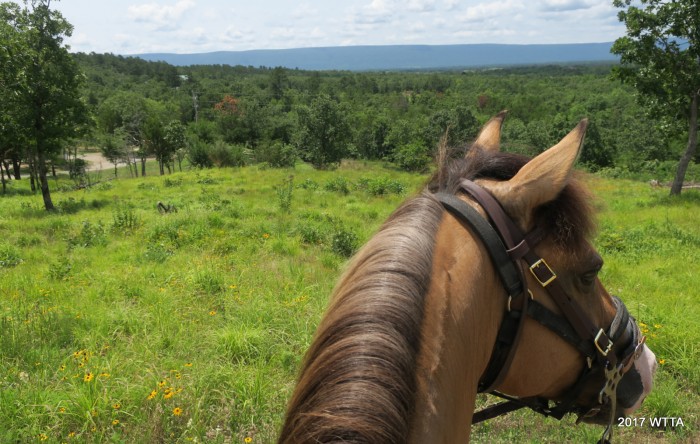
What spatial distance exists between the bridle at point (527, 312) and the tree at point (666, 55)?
1410 centimetres

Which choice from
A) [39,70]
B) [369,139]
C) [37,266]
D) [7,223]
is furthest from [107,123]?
[37,266]

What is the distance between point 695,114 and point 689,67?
1.35 meters

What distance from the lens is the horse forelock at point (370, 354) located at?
858 millimetres

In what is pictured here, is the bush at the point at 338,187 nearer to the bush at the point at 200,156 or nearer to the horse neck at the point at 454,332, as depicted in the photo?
the horse neck at the point at 454,332

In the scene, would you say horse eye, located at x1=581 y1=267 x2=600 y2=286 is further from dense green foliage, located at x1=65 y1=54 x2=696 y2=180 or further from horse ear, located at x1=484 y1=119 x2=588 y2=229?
dense green foliage, located at x1=65 y1=54 x2=696 y2=180

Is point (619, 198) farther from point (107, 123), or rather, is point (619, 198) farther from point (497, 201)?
point (107, 123)

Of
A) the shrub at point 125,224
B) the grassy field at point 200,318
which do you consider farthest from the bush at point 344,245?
the shrub at point 125,224

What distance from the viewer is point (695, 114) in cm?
1239

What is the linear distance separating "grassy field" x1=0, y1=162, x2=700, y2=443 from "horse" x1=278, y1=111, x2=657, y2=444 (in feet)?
1.05

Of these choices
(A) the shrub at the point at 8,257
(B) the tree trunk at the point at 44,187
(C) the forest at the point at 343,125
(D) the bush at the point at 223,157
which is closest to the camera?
(A) the shrub at the point at 8,257

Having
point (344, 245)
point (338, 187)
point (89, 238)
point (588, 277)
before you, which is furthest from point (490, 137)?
point (338, 187)

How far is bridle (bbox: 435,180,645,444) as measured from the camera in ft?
3.79

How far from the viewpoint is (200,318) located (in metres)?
4.55

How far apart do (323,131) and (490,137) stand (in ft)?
113
